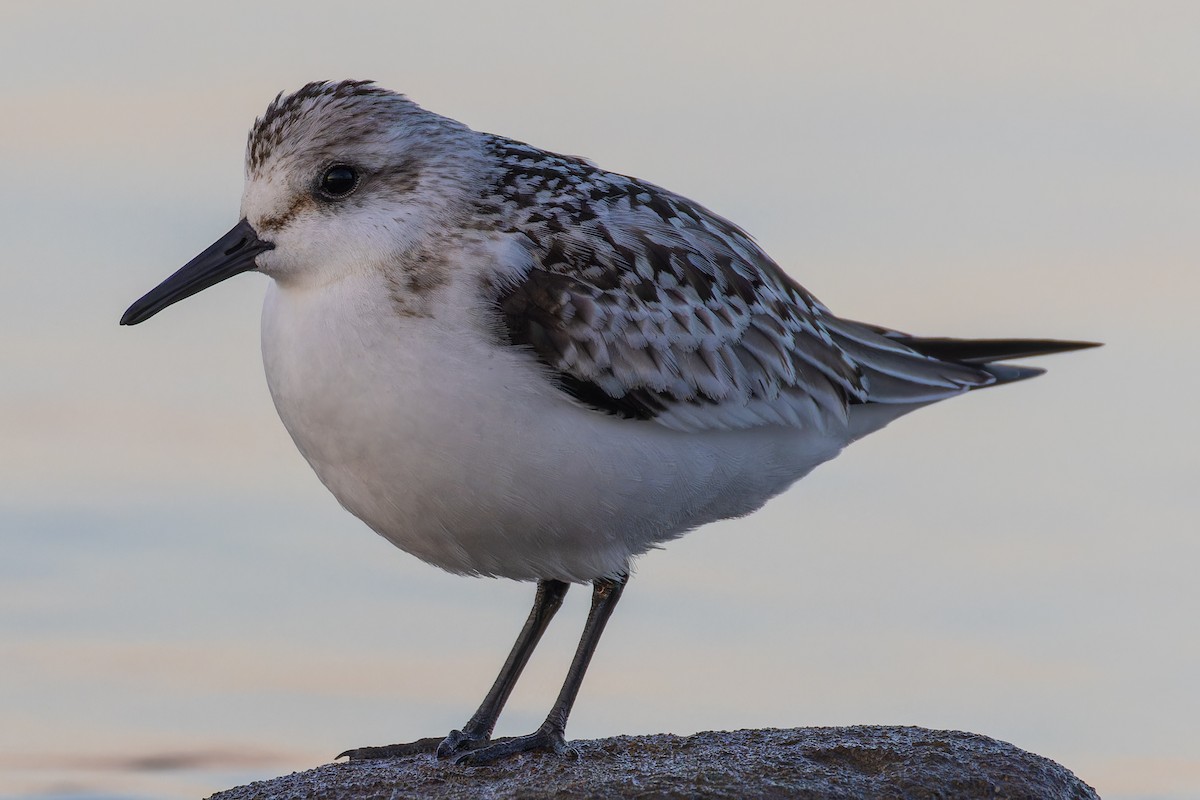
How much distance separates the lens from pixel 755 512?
991cm

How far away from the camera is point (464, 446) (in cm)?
852

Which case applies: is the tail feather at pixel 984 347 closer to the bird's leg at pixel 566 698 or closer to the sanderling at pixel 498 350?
the sanderling at pixel 498 350

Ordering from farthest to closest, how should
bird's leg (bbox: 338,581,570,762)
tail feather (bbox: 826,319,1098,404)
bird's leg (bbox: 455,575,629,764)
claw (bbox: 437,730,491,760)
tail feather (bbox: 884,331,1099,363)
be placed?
tail feather (bbox: 884,331,1099,363) < tail feather (bbox: 826,319,1098,404) < bird's leg (bbox: 338,581,570,762) < claw (bbox: 437,730,491,760) < bird's leg (bbox: 455,575,629,764)

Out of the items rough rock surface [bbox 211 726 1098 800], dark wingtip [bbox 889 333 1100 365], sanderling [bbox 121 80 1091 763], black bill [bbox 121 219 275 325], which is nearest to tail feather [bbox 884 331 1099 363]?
dark wingtip [bbox 889 333 1100 365]

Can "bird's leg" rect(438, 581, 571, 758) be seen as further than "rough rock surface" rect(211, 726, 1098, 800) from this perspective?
Yes

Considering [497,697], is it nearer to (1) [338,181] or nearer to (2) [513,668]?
(2) [513,668]

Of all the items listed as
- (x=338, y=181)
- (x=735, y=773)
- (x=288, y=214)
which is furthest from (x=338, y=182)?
(x=735, y=773)

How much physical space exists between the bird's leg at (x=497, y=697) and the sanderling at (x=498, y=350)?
2cm

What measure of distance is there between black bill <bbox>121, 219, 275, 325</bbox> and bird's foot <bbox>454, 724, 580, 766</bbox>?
2855mm

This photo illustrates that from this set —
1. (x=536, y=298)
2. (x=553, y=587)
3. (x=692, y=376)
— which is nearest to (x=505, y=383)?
(x=536, y=298)

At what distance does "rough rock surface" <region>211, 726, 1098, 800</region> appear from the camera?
8719 millimetres

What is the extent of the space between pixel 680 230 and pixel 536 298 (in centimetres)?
137

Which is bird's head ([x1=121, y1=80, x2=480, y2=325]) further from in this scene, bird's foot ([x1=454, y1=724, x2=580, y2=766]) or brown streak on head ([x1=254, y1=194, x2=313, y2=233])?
bird's foot ([x1=454, y1=724, x2=580, y2=766])

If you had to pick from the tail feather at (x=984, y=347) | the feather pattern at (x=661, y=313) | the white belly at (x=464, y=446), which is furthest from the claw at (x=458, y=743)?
the tail feather at (x=984, y=347)
